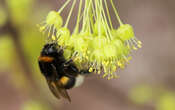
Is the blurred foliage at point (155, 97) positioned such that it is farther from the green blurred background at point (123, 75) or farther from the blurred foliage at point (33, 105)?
the blurred foliage at point (33, 105)

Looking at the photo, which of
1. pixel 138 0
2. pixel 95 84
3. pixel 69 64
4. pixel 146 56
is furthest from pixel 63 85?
pixel 138 0

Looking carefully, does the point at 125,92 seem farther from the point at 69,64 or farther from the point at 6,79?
the point at 69,64

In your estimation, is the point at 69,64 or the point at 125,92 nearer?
the point at 69,64

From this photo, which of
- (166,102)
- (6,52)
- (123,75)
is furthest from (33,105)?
(166,102)

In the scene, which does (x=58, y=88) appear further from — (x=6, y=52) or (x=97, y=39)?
(x=6, y=52)

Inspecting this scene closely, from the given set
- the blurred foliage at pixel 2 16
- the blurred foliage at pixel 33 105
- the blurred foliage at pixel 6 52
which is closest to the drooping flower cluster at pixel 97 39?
the blurred foliage at pixel 2 16

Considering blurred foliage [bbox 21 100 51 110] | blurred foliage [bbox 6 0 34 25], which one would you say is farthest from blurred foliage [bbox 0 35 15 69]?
blurred foliage [bbox 21 100 51 110]
